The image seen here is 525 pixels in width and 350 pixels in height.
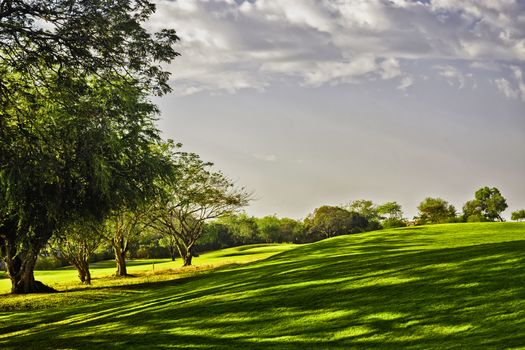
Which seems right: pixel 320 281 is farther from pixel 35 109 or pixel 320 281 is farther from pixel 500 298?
pixel 35 109

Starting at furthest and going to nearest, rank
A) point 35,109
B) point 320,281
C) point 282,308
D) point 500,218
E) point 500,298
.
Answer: point 500,218
point 35,109
point 320,281
point 282,308
point 500,298

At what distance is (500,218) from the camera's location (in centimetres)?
7625

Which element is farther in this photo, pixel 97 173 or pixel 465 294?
pixel 97 173

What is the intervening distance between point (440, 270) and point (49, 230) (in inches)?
690

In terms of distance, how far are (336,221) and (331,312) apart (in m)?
94.7

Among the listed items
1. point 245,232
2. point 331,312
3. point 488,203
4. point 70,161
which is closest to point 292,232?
point 245,232

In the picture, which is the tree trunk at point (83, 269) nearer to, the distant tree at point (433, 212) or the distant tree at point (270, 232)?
the distant tree at point (433, 212)

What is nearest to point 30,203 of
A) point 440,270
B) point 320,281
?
point 320,281

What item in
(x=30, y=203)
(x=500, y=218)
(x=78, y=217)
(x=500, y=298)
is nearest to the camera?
(x=500, y=298)

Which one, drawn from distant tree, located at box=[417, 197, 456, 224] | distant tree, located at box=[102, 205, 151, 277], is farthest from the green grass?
distant tree, located at box=[417, 197, 456, 224]

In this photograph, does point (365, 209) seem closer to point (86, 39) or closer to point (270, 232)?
point (270, 232)

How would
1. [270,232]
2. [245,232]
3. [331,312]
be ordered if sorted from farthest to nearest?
[270,232], [245,232], [331,312]

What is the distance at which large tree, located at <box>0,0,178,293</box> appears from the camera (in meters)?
18.3

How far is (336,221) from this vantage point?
355ft
